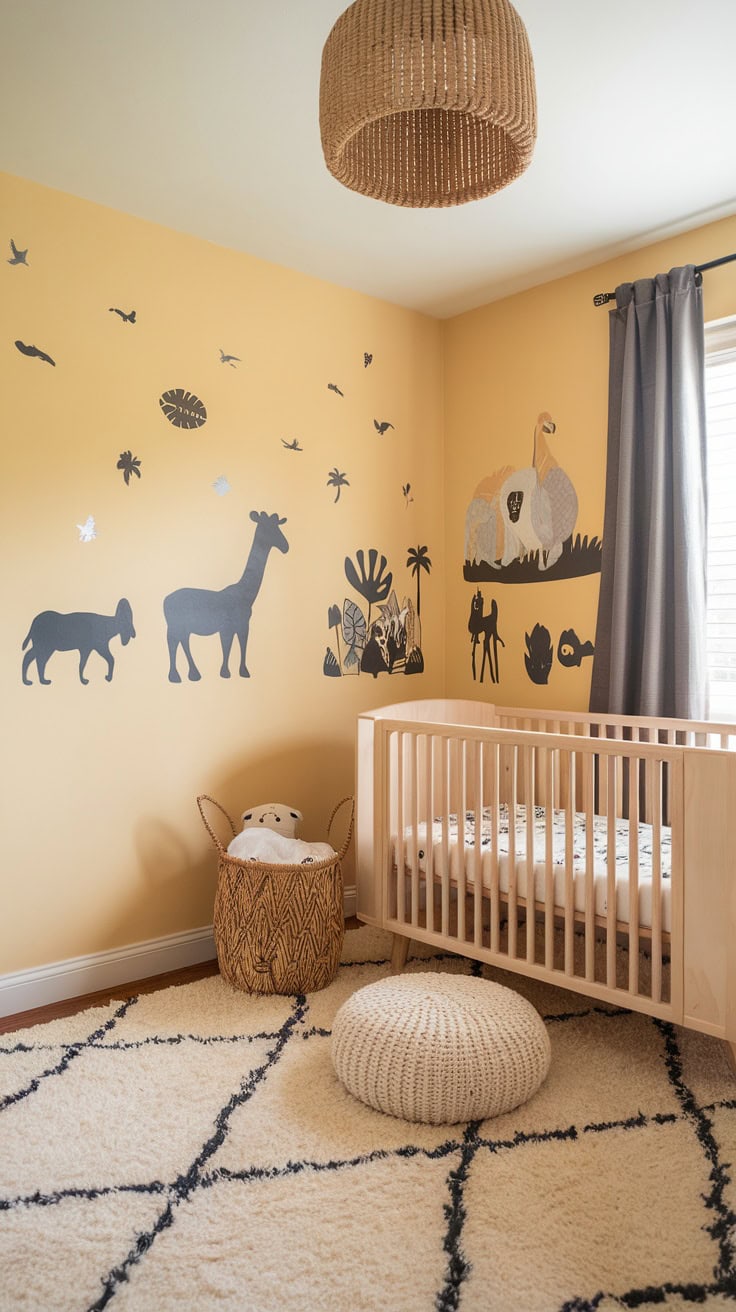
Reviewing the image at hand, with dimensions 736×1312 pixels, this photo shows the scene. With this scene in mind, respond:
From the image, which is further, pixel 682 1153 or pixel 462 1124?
pixel 462 1124

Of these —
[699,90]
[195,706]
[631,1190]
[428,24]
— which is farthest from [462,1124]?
[699,90]

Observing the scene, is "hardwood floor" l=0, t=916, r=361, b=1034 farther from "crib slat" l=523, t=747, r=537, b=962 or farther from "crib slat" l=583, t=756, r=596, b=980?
"crib slat" l=583, t=756, r=596, b=980

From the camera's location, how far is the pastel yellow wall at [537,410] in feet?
9.37

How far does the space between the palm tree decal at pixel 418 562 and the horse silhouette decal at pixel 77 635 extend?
122cm

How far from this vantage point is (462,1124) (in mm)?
1751

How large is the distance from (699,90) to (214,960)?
2.75m

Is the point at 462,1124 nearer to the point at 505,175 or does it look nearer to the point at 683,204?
the point at 505,175

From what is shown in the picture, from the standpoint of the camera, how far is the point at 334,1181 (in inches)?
61.2

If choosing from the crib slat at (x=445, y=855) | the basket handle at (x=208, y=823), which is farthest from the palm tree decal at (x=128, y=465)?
the crib slat at (x=445, y=855)

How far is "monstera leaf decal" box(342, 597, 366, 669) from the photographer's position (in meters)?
3.15

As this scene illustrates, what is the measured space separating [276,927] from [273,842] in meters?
0.25

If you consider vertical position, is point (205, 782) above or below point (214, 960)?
above

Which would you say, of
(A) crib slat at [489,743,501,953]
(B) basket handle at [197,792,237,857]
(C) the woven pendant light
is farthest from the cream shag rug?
(C) the woven pendant light

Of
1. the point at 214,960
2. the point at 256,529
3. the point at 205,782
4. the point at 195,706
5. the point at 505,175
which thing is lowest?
the point at 214,960
